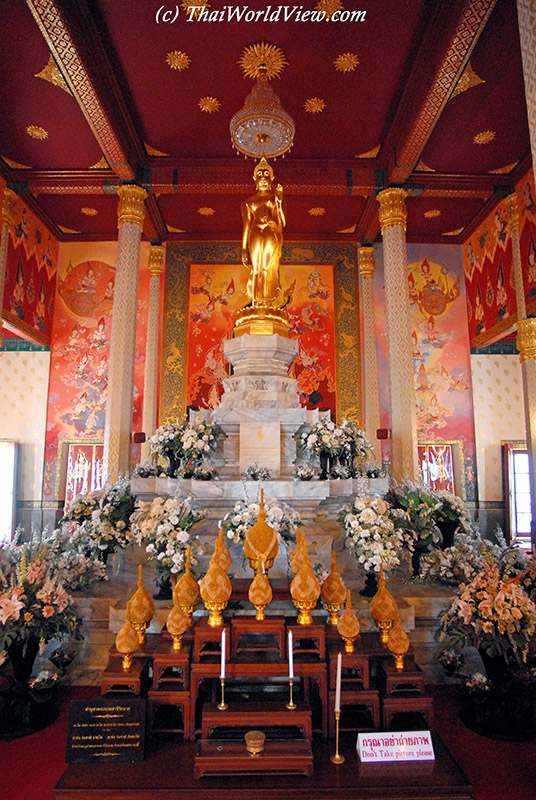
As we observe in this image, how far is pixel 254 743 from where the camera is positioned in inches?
87.1

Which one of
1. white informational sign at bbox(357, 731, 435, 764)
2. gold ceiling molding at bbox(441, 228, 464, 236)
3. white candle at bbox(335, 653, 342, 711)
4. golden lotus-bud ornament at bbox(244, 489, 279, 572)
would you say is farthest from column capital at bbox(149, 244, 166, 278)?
white informational sign at bbox(357, 731, 435, 764)

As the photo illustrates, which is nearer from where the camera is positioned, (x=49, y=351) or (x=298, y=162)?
(x=298, y=162)

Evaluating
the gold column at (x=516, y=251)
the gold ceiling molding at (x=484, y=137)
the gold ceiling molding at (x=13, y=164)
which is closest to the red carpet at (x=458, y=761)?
the gold column at (x=516, y=251)

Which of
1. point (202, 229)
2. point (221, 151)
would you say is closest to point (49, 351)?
point (202, 229)

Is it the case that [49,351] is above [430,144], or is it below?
below

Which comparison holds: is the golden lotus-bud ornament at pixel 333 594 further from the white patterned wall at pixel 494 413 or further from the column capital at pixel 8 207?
the white patterned wall at pixel 494 413

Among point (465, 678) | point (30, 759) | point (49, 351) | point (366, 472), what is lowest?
point (30, 759)

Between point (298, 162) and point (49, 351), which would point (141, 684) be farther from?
point (49, 351)

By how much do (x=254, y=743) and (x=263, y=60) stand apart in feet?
28.2

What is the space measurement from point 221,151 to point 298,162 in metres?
1.57

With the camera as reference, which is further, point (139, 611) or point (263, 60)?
point (263, 60)

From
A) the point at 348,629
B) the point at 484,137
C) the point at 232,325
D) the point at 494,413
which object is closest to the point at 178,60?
the point at 484,137

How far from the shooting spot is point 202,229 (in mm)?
12820

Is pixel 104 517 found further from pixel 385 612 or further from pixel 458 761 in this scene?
pixel 458 761
